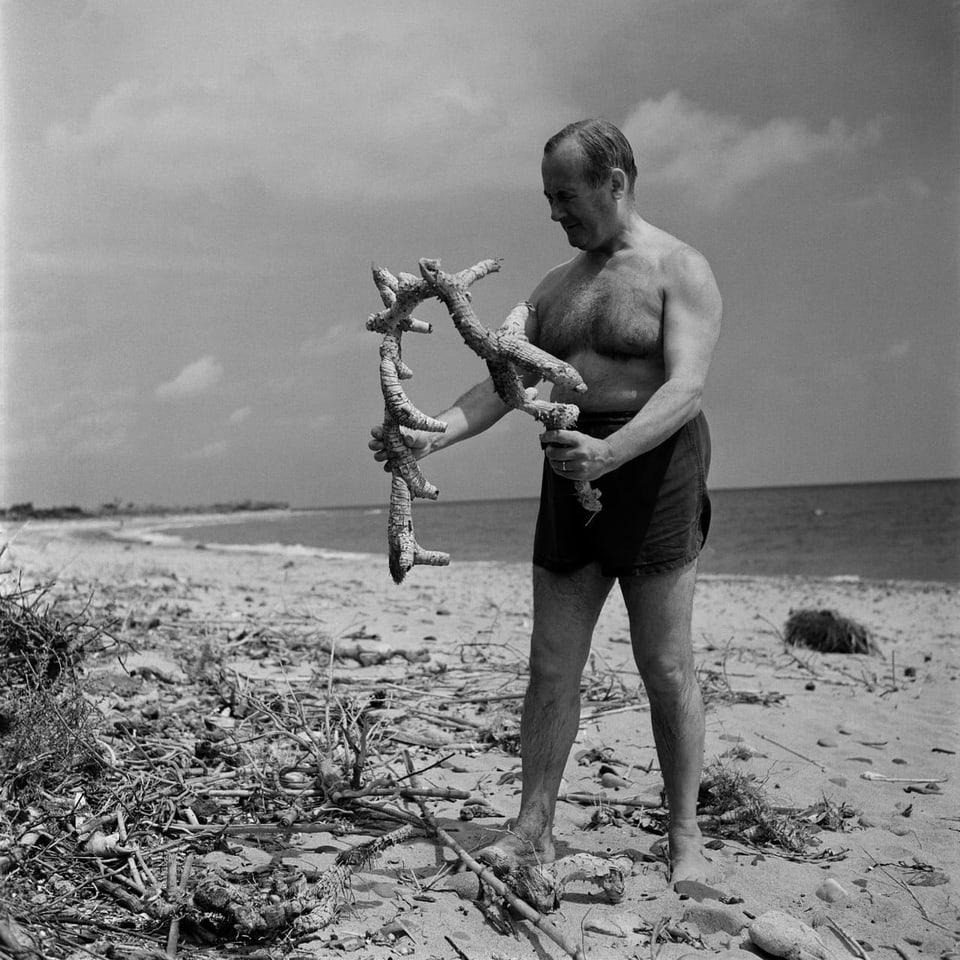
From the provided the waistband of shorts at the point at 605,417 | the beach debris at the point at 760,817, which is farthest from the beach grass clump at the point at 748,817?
the waistband of shorts at the point at 605,417

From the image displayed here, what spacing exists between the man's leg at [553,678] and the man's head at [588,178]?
3.85 ft

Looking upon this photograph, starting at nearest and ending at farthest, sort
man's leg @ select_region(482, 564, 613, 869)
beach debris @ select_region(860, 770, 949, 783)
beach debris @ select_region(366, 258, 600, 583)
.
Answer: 1. beach debris @ select_region(366, 258, 600, 583)
2. man's leg @ select_region(482, 564, 613, 869)
3. beach debris @ select_region(860, 770, 949, 783)

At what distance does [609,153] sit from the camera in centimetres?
285

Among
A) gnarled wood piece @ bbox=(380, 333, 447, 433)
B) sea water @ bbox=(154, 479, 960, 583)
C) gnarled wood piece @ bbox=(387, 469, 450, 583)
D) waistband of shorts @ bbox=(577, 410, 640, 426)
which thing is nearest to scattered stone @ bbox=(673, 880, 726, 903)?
gnarled wood piece @ bbox=(387, 469, 450, 583)

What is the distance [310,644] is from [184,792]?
2491 millimetres

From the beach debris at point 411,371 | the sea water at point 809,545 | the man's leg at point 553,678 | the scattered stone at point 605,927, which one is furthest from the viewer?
the sea water at point 809,545

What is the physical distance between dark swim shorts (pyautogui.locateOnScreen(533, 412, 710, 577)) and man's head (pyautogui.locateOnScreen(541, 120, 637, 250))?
25.2 inches

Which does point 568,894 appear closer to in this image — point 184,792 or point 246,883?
point 246,883

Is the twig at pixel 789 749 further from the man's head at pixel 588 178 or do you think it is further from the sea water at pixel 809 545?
the sea water at pixel 809 545

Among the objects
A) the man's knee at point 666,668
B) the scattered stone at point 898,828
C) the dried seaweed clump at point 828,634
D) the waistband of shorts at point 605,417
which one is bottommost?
the scattered stone at point 898,828

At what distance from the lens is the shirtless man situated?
9.51 ft

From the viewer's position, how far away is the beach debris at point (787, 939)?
255cm

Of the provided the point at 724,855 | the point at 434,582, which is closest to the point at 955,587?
the point at 434,582

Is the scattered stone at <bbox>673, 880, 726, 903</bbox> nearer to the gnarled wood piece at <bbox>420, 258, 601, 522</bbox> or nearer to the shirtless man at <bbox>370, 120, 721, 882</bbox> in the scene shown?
the shirtless man at <bbox>370, 120, 721, 882</bbox>
